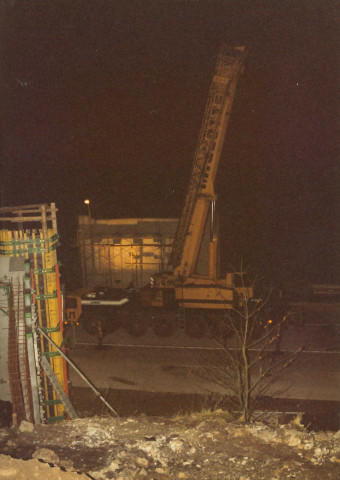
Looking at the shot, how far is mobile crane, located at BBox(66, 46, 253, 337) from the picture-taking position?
14.7 metres

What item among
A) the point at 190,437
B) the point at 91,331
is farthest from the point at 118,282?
→ the point at 190,437

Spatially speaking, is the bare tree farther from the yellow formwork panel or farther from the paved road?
the yellow formwork panel

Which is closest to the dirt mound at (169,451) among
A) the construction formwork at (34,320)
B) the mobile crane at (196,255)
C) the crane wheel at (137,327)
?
the construction formwork at (34,320)

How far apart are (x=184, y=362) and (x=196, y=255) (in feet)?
14.5

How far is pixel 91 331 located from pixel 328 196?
23.7 m

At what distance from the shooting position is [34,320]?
7.41 metres

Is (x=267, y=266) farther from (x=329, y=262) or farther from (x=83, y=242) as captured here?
(x=83, y=242)

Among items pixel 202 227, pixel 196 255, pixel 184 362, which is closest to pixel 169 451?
pixel 184 362

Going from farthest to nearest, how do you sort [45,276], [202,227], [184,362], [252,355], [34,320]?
[202,227] → [252,355] → [184,362] → [45,276] → [34,320]

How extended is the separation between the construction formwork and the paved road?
11.9 ft

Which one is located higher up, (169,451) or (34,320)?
(34,320)

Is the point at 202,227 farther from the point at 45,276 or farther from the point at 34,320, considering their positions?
the point at 34,320

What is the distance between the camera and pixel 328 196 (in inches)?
1277

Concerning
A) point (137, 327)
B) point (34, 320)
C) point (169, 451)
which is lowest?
point (137, 327)
